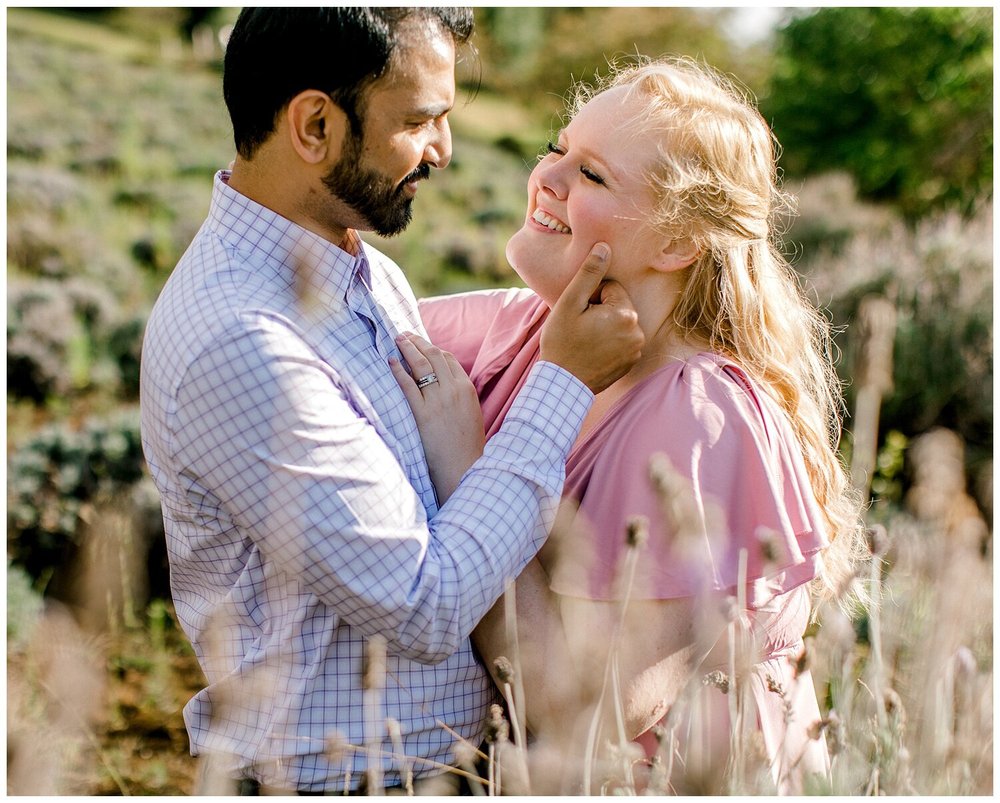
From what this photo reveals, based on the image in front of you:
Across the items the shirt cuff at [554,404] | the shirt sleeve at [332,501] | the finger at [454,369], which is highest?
the finger at [454,369]

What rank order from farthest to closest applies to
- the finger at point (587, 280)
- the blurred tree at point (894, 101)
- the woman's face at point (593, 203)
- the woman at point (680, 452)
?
the blurred tree at point (894, 101) < the woman's face at point (593, 203) < the finger at point (587, 280) < the woman at point (680, 452)

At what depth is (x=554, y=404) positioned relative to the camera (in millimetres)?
2107

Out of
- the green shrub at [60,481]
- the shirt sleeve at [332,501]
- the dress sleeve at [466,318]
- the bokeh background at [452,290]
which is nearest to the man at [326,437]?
the shirt sleeve at [332,501]

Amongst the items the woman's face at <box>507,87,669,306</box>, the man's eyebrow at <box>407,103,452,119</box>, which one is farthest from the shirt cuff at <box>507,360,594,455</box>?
the man's eyebrow at <box>407,103,452,119</box>

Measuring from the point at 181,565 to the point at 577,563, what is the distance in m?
0.94

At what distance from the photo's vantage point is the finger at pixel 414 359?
7.68ft

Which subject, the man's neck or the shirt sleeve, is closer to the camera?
the shirt sleeve

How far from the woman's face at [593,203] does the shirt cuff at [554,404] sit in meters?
0.43

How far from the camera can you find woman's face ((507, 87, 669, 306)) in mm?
2416

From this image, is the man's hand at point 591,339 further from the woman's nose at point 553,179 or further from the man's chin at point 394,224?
the man's chin at point 394,224

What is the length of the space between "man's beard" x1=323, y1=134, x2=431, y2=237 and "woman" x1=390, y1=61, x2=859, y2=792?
12.5 inches

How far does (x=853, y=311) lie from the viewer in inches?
296

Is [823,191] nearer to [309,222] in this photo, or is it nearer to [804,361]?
[804,361]

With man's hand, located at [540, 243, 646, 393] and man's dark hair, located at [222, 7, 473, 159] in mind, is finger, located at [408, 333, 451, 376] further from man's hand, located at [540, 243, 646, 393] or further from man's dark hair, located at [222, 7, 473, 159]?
man's dark hair, located at [222, 7, 473, 159]
